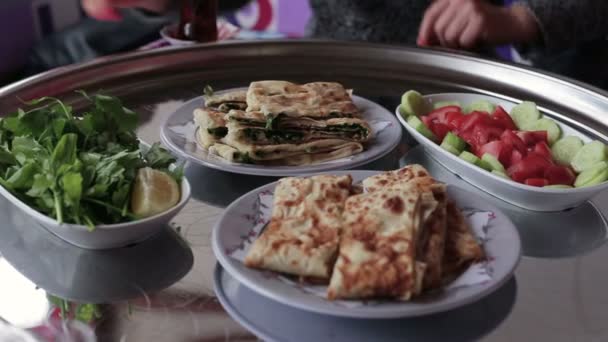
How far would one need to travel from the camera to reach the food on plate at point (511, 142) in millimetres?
1457

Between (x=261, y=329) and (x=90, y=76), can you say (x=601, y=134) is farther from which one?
(x=90, y=76)

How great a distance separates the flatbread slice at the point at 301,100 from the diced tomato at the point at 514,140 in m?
0.36

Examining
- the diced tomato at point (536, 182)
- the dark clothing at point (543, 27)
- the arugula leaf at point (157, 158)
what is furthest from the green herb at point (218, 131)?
the dark clothing at point (543, 27)

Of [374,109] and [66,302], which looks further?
[374,109]

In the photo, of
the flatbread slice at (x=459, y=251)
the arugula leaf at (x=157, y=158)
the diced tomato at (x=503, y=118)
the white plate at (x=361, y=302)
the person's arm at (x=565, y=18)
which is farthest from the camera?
the person's arm at (x=565, y=18)

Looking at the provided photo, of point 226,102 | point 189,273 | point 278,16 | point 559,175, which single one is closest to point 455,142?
point 559,175

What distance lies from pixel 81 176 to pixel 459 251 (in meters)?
0.63

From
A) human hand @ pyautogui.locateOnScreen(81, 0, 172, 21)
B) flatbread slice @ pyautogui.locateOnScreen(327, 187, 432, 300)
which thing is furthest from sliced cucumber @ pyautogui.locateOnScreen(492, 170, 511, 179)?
human hand @ pyautogui.locateOnScreen(81, 0, 172, 21)

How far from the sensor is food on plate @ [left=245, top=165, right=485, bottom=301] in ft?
3.37

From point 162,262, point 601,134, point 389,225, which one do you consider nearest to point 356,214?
point 389,225

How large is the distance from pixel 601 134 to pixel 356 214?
93cm

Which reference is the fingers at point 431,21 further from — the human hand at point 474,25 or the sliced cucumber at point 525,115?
the sliced cucumber at point 525,115

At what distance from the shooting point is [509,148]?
4.98ft

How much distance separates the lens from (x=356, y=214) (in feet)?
3.74
